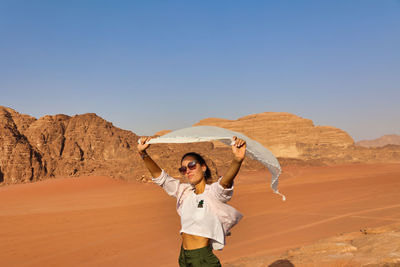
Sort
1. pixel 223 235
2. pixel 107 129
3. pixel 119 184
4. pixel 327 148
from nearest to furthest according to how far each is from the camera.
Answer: pixel 223 235
pixel 119 184
pixel 107 129
pixel 327 148

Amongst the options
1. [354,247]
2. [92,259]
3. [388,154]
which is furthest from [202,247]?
[388,154]

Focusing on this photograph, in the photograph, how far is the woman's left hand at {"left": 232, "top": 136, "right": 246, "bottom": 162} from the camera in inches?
92.7

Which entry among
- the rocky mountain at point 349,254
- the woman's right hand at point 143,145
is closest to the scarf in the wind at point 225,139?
the woman's right hand at point 143,145

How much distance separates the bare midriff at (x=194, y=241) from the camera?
8.41 feet

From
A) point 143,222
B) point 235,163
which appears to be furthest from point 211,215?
point 143,222

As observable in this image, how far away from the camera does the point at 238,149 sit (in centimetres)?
240

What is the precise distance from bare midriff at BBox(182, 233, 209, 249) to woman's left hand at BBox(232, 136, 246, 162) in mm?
733

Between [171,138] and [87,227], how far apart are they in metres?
7.14

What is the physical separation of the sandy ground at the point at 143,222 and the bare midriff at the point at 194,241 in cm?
406

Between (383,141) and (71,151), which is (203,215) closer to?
(71,151)

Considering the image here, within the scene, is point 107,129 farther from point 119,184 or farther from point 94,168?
point 119,184

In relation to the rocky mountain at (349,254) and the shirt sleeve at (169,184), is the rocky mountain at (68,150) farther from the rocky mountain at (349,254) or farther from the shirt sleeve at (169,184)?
the shirt sleeve at (169,184)

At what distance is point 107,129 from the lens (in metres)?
24.6

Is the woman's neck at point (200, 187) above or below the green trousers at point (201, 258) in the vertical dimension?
above
